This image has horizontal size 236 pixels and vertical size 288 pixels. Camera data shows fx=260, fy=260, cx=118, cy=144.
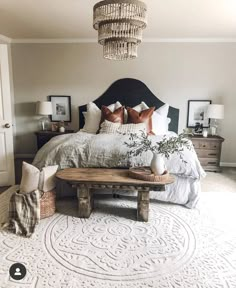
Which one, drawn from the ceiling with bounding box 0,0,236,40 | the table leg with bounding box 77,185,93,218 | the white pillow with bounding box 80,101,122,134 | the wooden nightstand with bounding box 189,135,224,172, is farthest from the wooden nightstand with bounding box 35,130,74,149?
the wooden nightstand with bounding box 189,135,224,172

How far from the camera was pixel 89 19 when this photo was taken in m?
3.71

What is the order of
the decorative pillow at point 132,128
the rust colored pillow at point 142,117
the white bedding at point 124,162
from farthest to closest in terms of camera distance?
the rust colored pillow at point 142,117 → the decorative pillow at point 132,128 → the white bedding at point 124,162

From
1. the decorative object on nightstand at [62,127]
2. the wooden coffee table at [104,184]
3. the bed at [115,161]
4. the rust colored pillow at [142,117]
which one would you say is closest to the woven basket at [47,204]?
the wooden coffee table at [104,184]

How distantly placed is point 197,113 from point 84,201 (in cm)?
326

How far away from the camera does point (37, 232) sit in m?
2.66

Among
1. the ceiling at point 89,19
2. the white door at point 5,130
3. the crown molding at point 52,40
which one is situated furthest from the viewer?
the crown molding at point 52,40

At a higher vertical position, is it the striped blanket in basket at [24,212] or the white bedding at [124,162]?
the white bedding at [124,162]

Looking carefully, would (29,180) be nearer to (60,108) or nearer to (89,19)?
(89,19)

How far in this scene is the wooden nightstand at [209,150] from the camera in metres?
4.73

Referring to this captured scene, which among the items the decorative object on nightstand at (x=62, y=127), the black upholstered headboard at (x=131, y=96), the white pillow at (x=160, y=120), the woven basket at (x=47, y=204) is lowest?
the woven basket at (x=47, y=204)

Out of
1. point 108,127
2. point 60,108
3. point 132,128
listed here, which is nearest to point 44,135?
point 60,108

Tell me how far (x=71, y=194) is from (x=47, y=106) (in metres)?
2.25

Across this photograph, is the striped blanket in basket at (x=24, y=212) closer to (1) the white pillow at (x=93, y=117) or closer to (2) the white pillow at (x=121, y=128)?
(2) the white pillow at (x=121, y=128)

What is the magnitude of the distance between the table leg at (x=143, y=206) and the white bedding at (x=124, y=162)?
0.49 m
